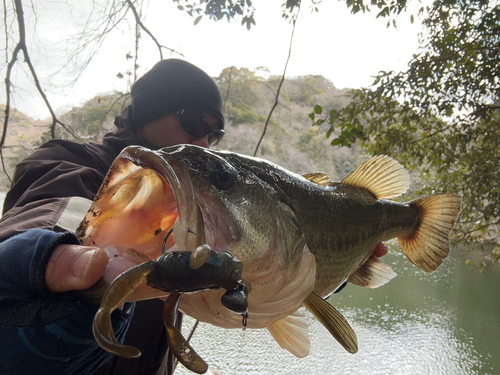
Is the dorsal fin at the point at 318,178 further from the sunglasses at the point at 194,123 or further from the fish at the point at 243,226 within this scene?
the sunglasses at the point at 194,123

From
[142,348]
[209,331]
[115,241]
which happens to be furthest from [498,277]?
[115,241]

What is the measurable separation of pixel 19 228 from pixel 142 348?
126cm

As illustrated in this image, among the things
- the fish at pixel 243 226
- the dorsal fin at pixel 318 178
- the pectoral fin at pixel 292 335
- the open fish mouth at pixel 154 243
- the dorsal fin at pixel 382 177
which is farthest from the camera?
the dorsal fin at pixel 382 177

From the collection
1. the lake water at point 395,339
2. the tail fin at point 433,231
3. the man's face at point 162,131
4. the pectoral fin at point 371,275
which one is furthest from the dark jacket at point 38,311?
the lake water at point 395,339

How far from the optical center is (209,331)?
6215mm

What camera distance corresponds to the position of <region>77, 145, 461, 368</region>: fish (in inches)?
28.8

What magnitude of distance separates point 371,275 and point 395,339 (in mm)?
6597

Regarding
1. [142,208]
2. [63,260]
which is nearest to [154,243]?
[142,208]

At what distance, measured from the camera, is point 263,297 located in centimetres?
89

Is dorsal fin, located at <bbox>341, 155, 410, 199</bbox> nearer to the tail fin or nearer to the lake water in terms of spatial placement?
the tail fin

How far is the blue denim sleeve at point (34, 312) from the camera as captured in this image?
24.2 inches

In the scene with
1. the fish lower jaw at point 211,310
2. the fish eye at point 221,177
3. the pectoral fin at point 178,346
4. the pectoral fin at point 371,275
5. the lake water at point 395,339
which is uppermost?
the fish eye at point 221,177

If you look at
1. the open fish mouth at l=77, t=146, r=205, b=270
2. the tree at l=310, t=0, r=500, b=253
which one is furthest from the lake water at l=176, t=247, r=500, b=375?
the open fish mouth at l=77, t=146, r=205, b=270

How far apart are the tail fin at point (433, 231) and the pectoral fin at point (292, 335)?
0.91m
